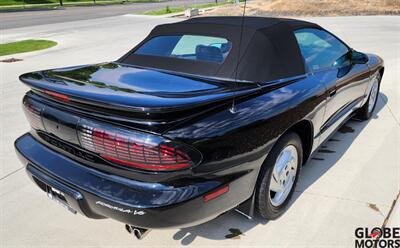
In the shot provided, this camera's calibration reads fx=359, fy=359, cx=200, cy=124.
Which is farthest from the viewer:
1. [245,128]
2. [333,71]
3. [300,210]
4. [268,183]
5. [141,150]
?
[333,71]

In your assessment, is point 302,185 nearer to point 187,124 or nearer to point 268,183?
point 268,183

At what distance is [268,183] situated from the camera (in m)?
2.51

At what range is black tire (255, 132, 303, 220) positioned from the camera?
2473 millimetres

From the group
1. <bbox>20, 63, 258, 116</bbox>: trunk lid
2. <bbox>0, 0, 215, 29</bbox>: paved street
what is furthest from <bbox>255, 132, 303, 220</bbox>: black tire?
<bbox>0, 0, 215, 29</bbox>: paved street

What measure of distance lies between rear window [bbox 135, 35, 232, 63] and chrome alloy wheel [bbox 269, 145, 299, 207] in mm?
885

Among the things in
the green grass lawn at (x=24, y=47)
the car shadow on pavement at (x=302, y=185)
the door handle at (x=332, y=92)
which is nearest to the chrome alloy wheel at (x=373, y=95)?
the car shadow on pavement at (x=302, y=185)

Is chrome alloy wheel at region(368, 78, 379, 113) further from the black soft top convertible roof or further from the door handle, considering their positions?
the black soft top convertible roof

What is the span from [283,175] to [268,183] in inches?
11.0

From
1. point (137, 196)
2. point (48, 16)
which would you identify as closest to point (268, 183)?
point (137, 196)

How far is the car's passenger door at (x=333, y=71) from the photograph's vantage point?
10.5 ft

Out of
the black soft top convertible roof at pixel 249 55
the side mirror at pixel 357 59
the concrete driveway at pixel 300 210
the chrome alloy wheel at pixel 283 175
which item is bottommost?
the concrete driveway at pixel 300 210

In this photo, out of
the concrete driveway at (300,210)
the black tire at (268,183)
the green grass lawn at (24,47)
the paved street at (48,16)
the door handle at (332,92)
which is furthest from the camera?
the paved street at (48,16)

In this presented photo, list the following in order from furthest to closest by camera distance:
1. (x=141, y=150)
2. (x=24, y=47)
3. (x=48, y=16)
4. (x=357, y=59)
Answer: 1. (x=48, y=16)
2. (x=24, y=47)
3. (x=357, y=59)
4. (x=141, y=150)

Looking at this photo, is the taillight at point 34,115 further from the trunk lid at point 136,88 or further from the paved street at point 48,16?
the paved street at point 48,16
